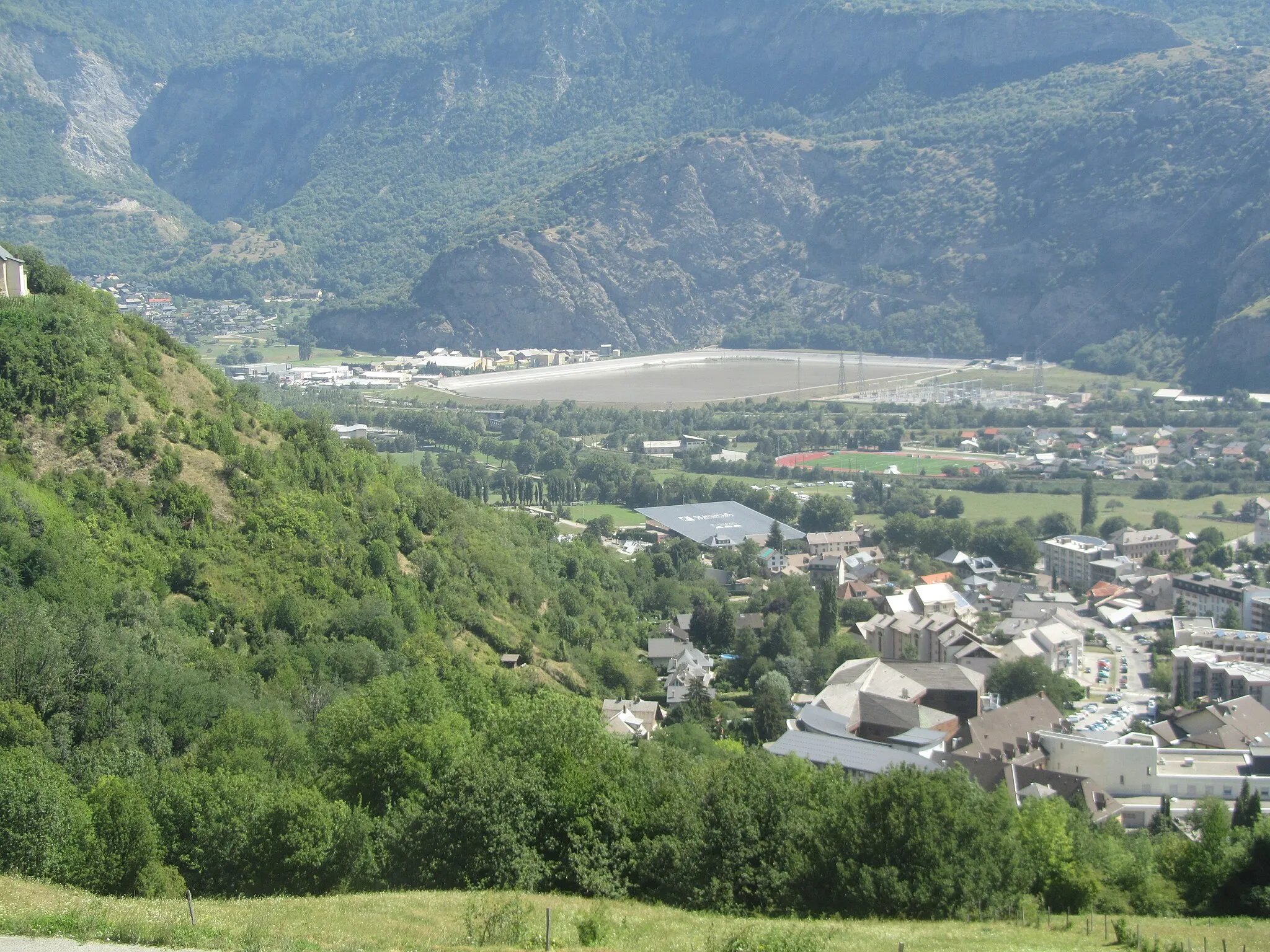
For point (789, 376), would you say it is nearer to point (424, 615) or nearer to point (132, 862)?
point (424, 615)

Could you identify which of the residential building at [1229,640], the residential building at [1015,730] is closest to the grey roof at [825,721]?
the residential building at [1015,730]

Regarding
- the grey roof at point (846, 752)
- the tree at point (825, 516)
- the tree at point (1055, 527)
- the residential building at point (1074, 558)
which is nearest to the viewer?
the grey roof at point (846, 752)

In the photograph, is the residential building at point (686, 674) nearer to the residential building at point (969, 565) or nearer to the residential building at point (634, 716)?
the residential building at point (634, 716)

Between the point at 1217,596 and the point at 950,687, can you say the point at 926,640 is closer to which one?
the point at 950,687

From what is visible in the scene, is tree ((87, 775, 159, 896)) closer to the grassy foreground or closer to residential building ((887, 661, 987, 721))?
the grassy foreground

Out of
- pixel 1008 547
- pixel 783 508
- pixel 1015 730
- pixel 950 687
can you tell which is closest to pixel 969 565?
pixel 1008 547

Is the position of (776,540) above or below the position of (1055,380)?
below
